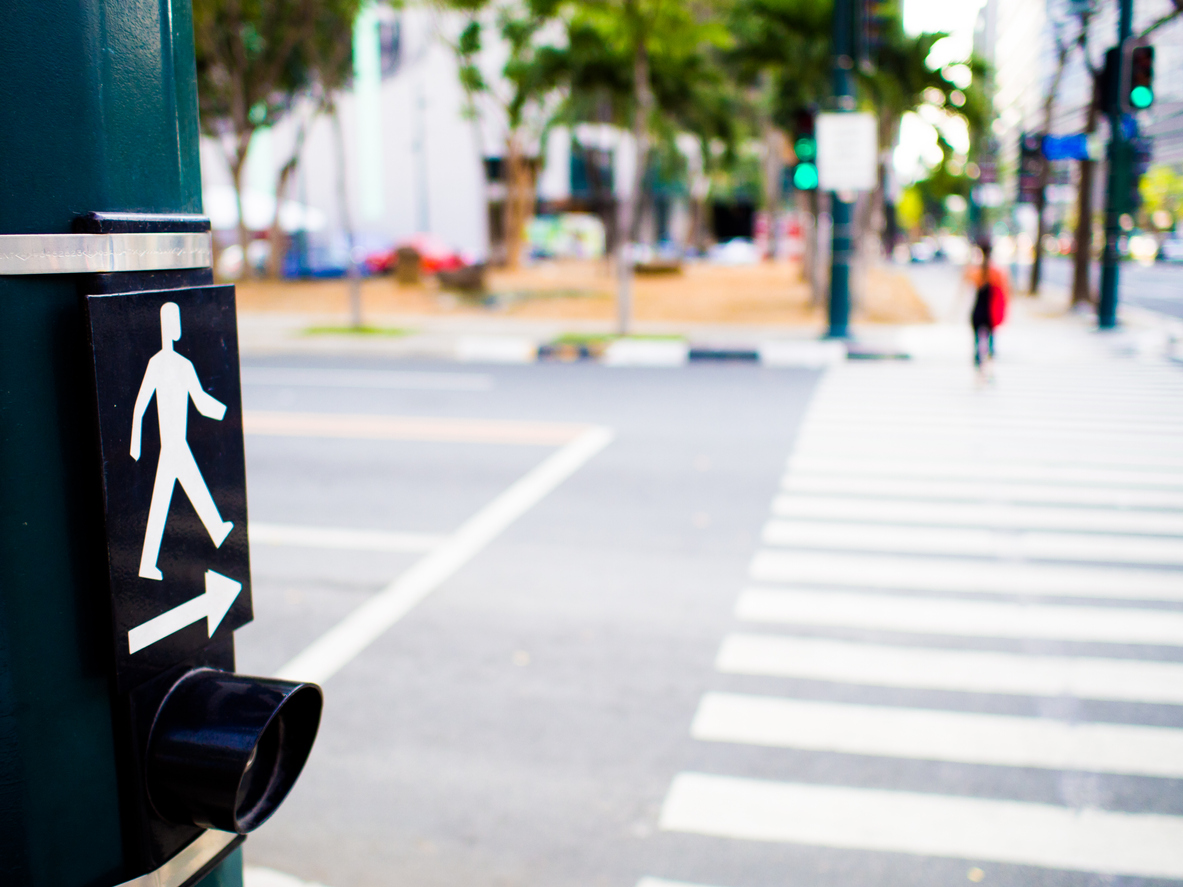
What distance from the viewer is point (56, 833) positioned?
1334mm

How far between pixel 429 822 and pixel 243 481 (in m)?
2.53

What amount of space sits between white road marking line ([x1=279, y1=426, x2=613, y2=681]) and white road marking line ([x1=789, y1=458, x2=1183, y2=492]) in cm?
213

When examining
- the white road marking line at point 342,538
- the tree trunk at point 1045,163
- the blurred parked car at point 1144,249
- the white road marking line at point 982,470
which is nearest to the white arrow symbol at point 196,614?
the white road marking line at point 342,538

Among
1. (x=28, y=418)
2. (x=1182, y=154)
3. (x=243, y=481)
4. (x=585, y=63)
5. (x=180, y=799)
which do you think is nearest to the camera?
→ (x=28, y=418)

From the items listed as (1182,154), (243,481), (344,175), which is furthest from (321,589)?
(1182,154)

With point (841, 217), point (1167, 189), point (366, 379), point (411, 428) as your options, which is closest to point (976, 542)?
point (411, 428)

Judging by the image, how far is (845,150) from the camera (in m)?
17.1

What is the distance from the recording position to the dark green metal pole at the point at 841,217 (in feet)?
55.6

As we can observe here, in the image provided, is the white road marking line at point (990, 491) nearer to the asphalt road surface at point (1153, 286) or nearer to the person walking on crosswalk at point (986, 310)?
the person walking on crosswalk at point (986, 310)

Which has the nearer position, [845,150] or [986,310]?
[986,310]

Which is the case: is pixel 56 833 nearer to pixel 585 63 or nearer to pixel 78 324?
pixel 78 324

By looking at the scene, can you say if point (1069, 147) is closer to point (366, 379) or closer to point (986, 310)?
point (986, 310)

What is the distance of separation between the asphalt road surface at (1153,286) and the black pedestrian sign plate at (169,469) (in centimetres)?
2404

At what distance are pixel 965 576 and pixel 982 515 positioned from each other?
4.66ft
